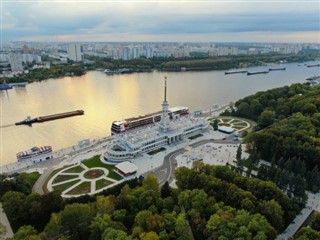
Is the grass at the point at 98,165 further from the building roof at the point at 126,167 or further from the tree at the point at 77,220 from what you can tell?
the tree at the point at 77,220

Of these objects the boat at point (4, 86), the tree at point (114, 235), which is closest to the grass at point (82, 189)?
the tree at point (114, 235)

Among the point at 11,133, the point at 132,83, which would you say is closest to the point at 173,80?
the point at 132,83

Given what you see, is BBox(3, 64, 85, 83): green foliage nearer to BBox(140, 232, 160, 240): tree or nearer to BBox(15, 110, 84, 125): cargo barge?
BBox(15, 110, 84, 125): cargo barge

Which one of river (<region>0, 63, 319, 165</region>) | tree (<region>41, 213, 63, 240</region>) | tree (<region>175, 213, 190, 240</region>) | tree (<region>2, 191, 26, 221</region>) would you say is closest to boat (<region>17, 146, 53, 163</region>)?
river (<region>0, 63, 319, 165</region>)

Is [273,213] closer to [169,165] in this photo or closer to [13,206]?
[169,165]

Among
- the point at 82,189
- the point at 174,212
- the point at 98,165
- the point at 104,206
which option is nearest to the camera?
the point at 174,212

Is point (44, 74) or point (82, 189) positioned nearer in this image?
point (82, 189)

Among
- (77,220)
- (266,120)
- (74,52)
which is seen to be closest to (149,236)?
(77,220)
